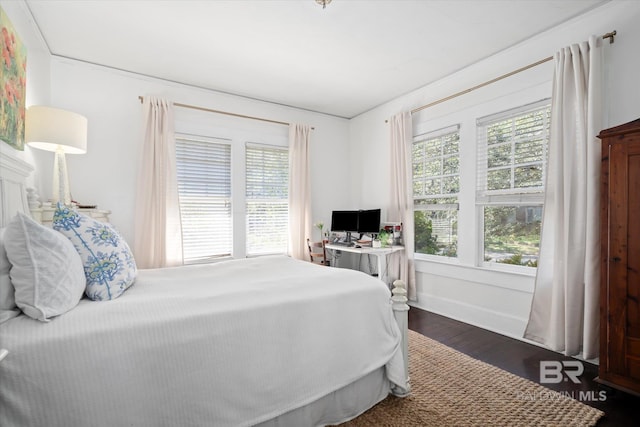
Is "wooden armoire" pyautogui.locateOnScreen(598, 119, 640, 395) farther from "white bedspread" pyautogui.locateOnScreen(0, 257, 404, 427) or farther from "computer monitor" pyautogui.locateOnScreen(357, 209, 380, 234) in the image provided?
"computer monitor" pyautogui.locateOnScreen(357, 209, 380, 234)

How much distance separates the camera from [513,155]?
289 cm

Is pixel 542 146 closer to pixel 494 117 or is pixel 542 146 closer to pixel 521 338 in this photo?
pixel 494 117

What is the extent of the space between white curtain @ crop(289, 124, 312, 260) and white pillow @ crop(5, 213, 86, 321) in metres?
3.14

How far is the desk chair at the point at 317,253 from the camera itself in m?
4.27

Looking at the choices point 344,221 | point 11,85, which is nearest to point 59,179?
point 11,85

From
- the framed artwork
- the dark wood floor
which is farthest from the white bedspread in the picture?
the framed artwork

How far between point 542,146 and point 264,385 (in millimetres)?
2994

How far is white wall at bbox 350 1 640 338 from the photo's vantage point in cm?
221

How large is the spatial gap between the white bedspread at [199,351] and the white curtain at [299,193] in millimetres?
2451

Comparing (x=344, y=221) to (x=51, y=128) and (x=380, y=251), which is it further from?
(x=51, y=128)

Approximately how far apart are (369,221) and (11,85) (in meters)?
3.54

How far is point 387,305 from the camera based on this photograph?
1761 millimetres

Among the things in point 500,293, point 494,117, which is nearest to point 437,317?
point 500,293

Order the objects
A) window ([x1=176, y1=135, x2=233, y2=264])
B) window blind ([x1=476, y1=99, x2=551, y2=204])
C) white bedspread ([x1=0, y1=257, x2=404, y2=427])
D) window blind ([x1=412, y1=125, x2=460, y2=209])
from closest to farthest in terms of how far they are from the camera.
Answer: white bedspread ([x1=0, y1=257, x2=404, y2=427]), window blind ([x1=476, y1=99, x2=551, y2=204]), window blind ([x1=412, y1=125, x2=460, y2=209]), window ([x1=176, y1=135, x2=233, y2=264])
